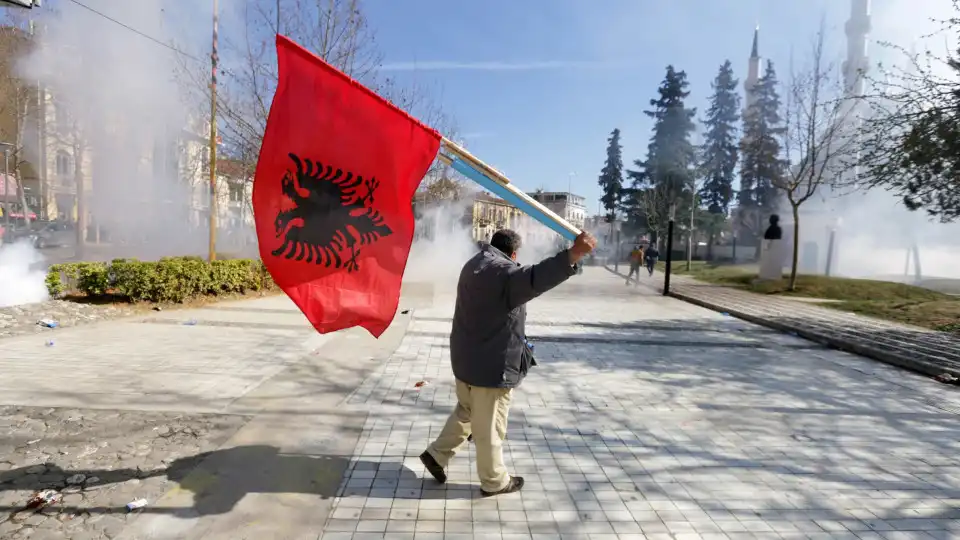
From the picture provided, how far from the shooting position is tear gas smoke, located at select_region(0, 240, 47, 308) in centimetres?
837

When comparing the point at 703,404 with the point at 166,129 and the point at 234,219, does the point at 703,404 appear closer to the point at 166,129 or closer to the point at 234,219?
the point at 166,129

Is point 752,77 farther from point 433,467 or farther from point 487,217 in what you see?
point 433,467

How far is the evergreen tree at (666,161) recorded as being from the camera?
134 feet

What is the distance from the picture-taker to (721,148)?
155ft

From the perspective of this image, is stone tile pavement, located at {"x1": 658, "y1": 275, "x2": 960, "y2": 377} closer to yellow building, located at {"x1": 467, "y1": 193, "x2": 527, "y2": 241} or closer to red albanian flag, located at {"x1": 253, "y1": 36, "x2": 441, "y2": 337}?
red albanian flag, located at {"x1": 253, "y1": 36, "x2": 441, "y2": 337}

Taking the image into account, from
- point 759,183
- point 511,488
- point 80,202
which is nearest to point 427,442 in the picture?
point 511,488

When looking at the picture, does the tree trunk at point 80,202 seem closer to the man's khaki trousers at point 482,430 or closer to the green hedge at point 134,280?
the green hedge at point 134,280

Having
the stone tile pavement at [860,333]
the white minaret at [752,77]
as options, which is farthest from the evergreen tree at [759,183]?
the stone tile pavement at [860,333]

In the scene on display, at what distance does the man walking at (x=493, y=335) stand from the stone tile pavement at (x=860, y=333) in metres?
6.57

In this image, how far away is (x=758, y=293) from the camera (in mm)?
17984

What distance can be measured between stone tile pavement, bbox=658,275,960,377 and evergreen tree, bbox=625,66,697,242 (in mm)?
27240

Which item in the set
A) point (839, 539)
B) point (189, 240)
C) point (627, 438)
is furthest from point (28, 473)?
point (189, 240)

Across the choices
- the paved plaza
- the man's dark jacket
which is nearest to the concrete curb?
the paved plaza

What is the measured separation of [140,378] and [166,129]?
17769mm
